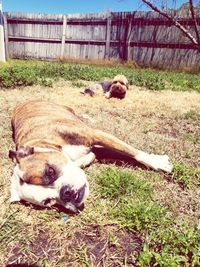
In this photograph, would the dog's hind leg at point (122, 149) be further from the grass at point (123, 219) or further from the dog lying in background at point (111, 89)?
the dog lying in background at point (111, 89)

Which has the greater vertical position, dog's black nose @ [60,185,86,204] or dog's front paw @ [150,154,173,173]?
dog's black nose @ [60,185,86,204]

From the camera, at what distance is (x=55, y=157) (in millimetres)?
2693

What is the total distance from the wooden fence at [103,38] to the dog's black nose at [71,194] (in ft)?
33.2

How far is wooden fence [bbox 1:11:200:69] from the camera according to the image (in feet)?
41.3

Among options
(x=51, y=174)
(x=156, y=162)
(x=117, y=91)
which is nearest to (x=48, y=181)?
(x=51, y=174)

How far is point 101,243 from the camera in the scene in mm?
2271

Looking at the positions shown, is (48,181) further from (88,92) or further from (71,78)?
(71,78)

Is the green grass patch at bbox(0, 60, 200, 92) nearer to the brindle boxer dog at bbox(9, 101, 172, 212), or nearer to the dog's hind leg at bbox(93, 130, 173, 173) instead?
the brindle boxer dog at bbox(9, 101, 172, 212)

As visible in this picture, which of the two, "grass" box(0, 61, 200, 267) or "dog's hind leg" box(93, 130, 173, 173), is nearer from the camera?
"grass" box(0, 61, 200, 267)

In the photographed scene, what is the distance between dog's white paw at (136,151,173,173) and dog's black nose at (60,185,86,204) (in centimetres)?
99

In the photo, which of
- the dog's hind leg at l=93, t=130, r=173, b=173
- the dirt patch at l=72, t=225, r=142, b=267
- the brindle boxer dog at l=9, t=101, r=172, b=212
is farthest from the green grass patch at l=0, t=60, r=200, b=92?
the dirt patch at l=72, t=225, r=142, b=267

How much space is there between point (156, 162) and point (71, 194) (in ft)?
3.91

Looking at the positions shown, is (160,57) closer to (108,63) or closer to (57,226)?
(108,63)

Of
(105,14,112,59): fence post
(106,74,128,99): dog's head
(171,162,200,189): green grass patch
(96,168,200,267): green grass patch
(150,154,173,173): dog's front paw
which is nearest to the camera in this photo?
(96,168,200,267): green grass patch
